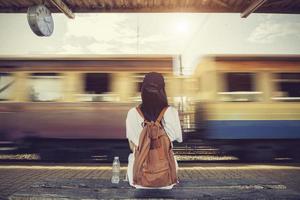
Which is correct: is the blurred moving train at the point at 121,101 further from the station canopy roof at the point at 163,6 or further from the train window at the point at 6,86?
the station canopy roof at the point at 163,6

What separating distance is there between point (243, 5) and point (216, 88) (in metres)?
3.26

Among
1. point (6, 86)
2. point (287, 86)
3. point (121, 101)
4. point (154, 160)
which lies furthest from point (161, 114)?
point (6, 86)

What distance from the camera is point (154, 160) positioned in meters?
3.18

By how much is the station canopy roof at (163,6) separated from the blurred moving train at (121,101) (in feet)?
9.15

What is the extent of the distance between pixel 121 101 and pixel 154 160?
6960mm

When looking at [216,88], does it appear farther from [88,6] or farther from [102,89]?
[88,6]

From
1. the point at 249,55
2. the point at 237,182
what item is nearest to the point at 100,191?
the point at 237,182

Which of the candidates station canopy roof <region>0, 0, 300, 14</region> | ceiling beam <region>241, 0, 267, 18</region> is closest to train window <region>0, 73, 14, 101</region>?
station canopy roof <region>0, 0, 300, 14</region>

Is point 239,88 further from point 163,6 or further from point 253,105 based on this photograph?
point 163,6

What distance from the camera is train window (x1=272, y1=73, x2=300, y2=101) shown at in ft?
33.5

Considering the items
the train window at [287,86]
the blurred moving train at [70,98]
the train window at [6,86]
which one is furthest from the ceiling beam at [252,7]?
the train window at [6,86]

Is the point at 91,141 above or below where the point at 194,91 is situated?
below

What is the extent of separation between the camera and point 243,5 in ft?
24.3

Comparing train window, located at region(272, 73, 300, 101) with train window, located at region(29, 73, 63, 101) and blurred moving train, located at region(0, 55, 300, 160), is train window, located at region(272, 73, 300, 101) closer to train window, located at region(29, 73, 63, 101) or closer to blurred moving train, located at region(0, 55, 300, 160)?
blurred moving train, located at region(0, 55, 300, 160)
